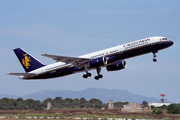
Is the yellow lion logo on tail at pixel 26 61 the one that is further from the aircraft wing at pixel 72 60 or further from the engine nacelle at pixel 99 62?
the engine nacelle at pixel 99 62

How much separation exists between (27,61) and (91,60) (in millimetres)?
15075

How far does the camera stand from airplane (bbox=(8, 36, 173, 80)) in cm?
5316

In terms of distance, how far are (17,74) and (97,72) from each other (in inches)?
569

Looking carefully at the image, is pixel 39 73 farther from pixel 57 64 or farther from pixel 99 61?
pixel 99 61

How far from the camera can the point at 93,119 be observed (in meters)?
53.2

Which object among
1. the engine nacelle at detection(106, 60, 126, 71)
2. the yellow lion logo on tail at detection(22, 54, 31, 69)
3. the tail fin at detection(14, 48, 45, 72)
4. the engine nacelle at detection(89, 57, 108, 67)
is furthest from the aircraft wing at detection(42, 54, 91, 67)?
the yellow lion logo on tail at detection(22, 54, 31, 69)

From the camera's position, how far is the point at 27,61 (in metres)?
64.9

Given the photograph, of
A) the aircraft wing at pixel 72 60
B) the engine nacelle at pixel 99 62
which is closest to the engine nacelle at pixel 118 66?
Answer: the engine nacelle at pixel 99 62

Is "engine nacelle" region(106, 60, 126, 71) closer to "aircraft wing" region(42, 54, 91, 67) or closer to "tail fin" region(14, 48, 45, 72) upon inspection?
"aircraft wing" region(42, 54, 91, 67)

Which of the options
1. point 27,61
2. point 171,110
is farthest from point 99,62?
point 171,110

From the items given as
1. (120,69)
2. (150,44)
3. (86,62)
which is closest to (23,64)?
(86,62)

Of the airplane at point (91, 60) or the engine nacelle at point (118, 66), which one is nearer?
the airplane at point (91, 60)

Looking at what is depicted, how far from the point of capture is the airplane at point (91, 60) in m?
53.2

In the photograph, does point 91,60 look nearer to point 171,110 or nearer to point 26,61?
point 26,61
